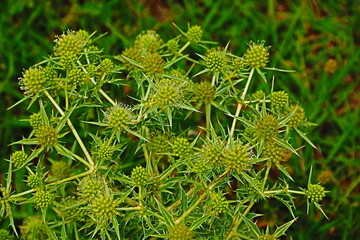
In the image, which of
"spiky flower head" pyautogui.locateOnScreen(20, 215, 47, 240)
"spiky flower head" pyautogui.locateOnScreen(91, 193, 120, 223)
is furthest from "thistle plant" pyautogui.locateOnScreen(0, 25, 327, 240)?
"spiky flower head" pyautogui.locateOnScreen(20, 215, 47, 240)

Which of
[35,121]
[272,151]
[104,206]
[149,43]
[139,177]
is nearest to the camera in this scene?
[104,206]

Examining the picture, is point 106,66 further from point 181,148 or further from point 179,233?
point 179,233

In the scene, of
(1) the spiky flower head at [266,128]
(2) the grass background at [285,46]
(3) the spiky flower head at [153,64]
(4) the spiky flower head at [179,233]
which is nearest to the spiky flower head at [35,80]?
(3) the spiky flower head at [153,64]

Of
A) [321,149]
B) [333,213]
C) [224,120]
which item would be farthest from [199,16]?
[333,213]

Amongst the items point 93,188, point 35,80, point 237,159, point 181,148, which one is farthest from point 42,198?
point 237,159

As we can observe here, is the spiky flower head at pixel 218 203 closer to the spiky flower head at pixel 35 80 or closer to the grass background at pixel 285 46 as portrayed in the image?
the spiky flower head at pixel 35 80

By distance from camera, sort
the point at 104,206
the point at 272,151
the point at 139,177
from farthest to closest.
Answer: the point at 272,151 < the point at 139,177 < the point at 104,206
